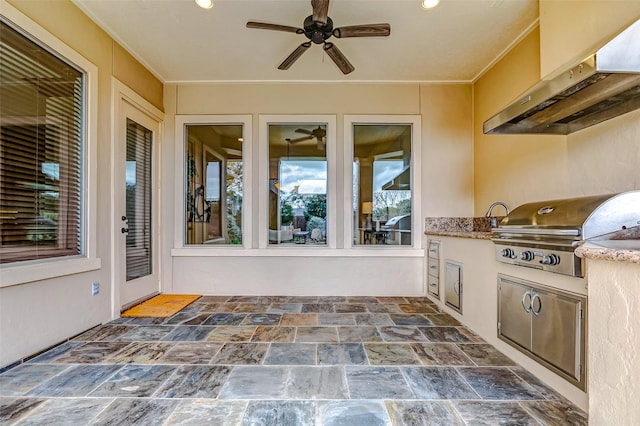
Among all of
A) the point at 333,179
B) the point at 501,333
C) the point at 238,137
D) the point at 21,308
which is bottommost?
the point at 501,333

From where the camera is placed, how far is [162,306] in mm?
3520

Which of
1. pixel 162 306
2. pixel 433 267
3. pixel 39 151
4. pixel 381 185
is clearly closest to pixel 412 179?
pixel 381 185

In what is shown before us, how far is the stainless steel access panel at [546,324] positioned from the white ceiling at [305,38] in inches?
92.7

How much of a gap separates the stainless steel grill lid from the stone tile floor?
38.0 inches

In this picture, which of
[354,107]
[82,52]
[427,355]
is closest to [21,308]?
[82,52]

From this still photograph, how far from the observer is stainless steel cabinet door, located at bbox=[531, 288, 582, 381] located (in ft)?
5.56

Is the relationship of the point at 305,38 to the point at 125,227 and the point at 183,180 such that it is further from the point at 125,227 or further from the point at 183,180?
the point at 125,227

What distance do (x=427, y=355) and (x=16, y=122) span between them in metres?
3.46

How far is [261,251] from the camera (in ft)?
13.3

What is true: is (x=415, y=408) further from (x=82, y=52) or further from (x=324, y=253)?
(x=82, y=52)

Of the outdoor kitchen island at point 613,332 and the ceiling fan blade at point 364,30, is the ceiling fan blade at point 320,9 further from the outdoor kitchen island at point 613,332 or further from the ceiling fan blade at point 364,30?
the outdoor kitchen island at point 613,332

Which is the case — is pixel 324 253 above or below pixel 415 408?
above

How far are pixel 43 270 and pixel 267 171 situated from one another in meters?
2.47

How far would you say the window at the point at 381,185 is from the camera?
413 cm
